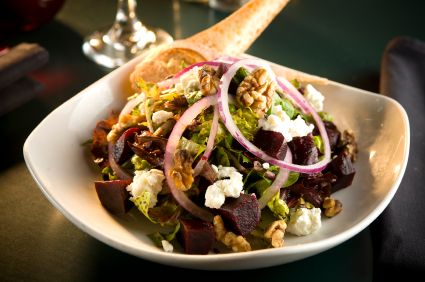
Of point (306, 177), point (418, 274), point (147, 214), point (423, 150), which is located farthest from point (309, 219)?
point (423, 150)

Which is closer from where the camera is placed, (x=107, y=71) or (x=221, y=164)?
→ (x=221, y=164)

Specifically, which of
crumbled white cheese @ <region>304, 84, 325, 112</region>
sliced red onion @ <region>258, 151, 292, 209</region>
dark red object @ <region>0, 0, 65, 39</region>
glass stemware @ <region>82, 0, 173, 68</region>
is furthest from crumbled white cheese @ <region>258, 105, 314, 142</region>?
dark red object @ <region>0, 0, 65, 39</region>

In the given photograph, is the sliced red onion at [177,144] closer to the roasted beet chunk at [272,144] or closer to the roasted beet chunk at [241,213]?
the roasted beet chunk at [241,213]

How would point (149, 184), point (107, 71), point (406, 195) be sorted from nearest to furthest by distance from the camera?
1. point (149, 184)
2. point (406, 195)
3. point (107, 71)

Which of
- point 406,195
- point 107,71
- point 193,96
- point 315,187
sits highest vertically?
A: point 193,96

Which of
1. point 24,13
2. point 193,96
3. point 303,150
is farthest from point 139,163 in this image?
point 24,13

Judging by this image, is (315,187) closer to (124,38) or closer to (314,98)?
(314,98)

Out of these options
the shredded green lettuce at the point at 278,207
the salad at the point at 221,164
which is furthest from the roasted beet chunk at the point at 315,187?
the shredded green lettuce at the point at 278,207
